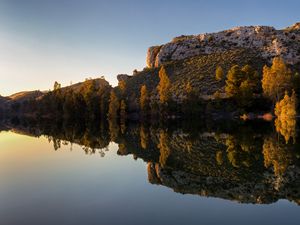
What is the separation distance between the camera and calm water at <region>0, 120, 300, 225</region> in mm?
15164

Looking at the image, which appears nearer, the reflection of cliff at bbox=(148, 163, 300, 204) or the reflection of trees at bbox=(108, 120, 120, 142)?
the reflection of cliff at bbox=(148, 163, 300, 204)

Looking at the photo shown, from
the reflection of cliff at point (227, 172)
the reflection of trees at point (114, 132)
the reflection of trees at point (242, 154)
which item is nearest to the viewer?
the reflection of cliff at point (227, 172)

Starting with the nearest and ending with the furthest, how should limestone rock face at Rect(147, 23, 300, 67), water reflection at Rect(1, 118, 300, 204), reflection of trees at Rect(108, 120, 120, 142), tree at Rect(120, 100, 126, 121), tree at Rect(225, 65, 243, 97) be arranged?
water reflection at Rect(1, 118, 300, 204)
reflection of trees at Rect(108, 120, 120, 142)
tree at Rect(225, 65, 243, 97)
tree at Rect(120, 100, 126, 121)
limestone rock face at Rect(147, 23, 300, 67)

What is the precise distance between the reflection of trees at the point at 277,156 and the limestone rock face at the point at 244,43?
11213 centimetres

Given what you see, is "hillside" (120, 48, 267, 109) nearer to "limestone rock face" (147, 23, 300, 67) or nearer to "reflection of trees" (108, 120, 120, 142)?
"limestone rock face" (147, 23, 300, 67)

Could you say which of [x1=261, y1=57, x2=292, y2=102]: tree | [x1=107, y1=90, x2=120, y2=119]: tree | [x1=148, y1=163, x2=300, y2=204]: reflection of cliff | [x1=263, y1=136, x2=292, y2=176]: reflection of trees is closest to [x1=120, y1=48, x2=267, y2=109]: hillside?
[x1=107, y1=90, x2=120, y2=119]: tree

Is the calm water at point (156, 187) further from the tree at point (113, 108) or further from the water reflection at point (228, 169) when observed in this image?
the tree at point (113, 108)

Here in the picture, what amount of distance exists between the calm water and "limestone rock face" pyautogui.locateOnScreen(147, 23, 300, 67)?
11875 centimetres

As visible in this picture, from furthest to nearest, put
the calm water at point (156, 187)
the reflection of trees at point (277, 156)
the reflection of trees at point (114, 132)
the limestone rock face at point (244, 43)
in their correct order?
the limestone rock face at point (244, 43)
the reflection of trees at point (114, 132)
the reflection of trees at point (277, 156)
the calm water at point (156, 187)

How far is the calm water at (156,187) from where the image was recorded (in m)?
15.2

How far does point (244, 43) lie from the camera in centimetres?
15575

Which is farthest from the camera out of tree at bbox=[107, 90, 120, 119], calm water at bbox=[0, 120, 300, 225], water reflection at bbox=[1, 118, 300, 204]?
tree at bbox=[107, 90, 120, 119]

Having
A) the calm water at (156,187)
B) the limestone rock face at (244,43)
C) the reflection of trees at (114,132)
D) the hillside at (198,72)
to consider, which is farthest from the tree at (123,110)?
the calm water at (156,187)

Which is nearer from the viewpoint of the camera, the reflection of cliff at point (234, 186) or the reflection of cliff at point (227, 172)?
the reflection of cliff at point (234, 186)
